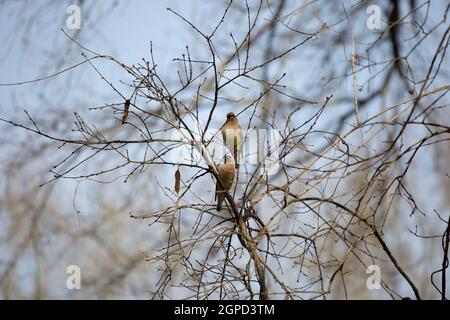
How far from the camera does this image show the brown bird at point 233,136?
3387 millimetres

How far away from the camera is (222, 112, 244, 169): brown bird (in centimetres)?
339

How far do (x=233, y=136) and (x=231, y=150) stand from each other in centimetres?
Answer: 9

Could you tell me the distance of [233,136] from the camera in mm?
3439

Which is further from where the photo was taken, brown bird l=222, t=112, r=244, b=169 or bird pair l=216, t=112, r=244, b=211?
brown bird l=222, t=112, r=244, b=169

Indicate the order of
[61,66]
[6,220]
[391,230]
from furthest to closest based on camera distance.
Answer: [6,220]
[391,230]
[61,66]

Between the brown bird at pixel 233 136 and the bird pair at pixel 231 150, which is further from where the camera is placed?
the brown bird at pixel 233 136

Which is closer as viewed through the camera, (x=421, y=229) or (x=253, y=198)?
(x=253, y=198)

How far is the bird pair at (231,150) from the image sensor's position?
3195mm

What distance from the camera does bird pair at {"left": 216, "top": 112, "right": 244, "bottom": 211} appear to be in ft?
10.5

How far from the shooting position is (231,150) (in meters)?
3.39

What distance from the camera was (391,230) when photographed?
6980 millimetres

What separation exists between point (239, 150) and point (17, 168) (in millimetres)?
3404

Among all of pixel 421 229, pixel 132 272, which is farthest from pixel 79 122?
pixel 132 272
